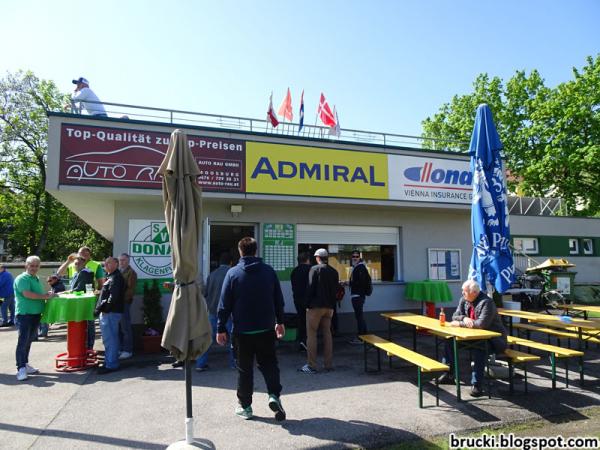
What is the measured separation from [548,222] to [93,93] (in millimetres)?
19853

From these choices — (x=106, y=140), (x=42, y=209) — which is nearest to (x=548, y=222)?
(x=106, y=140)

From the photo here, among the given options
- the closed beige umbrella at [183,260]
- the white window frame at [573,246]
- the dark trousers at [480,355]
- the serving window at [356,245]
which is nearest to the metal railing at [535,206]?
the white window frame at [573,246]

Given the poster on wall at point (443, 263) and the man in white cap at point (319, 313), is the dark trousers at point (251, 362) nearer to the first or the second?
the man in white cap at point (319, 313)

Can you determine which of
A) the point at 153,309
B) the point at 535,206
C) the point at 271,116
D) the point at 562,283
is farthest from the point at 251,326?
the point at 535,206

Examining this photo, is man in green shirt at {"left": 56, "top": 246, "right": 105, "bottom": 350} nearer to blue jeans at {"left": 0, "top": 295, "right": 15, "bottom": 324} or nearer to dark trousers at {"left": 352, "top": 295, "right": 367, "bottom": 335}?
blue jeans at {"left": 0, "top": 295, "right": 15, "bottom": 324}

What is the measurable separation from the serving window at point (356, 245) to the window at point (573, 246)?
47.6ft

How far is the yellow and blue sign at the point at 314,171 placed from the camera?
8438mm

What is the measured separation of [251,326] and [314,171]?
16.6ft

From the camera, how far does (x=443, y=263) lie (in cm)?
1055

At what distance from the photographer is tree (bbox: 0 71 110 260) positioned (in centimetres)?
2500

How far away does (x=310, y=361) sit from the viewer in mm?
6281

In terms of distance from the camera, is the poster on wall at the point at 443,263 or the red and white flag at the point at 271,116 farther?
the poster on wall at the point at 443,263

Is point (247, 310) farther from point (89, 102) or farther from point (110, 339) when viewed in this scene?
point (89, 102)

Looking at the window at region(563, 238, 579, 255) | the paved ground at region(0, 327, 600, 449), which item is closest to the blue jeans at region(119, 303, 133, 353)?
the paved ground at region(0, 327, 600, 449)
